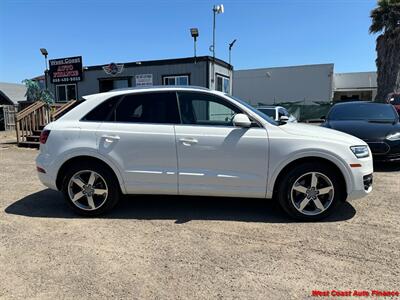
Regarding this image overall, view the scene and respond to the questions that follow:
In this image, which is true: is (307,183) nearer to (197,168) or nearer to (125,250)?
(197,168)

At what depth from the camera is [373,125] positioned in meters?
7.52

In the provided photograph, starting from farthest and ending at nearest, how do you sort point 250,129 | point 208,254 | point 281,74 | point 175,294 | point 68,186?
1. point 281,74
2. point 68,186
3. point 250,129
4. point 208,254
5. point 175,294

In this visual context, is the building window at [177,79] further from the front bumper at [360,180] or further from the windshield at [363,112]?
the front bumper at [360,180]

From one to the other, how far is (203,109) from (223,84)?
12.9m

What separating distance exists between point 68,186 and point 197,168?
5.83 feet

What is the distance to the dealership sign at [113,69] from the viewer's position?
55.3 feet

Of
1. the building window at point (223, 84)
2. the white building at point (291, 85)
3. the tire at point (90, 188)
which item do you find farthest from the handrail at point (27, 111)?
the white building at point (291, 85)

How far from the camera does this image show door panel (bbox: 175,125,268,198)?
4.19m

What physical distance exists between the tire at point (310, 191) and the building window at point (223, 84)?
40.6 feet

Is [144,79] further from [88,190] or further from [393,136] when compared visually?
[88,190]

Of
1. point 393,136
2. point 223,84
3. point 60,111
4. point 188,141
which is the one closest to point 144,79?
point 223,84

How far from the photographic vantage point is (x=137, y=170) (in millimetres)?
4387

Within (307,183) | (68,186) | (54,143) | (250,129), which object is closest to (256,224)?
(307,183)

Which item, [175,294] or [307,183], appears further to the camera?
[307,183]
